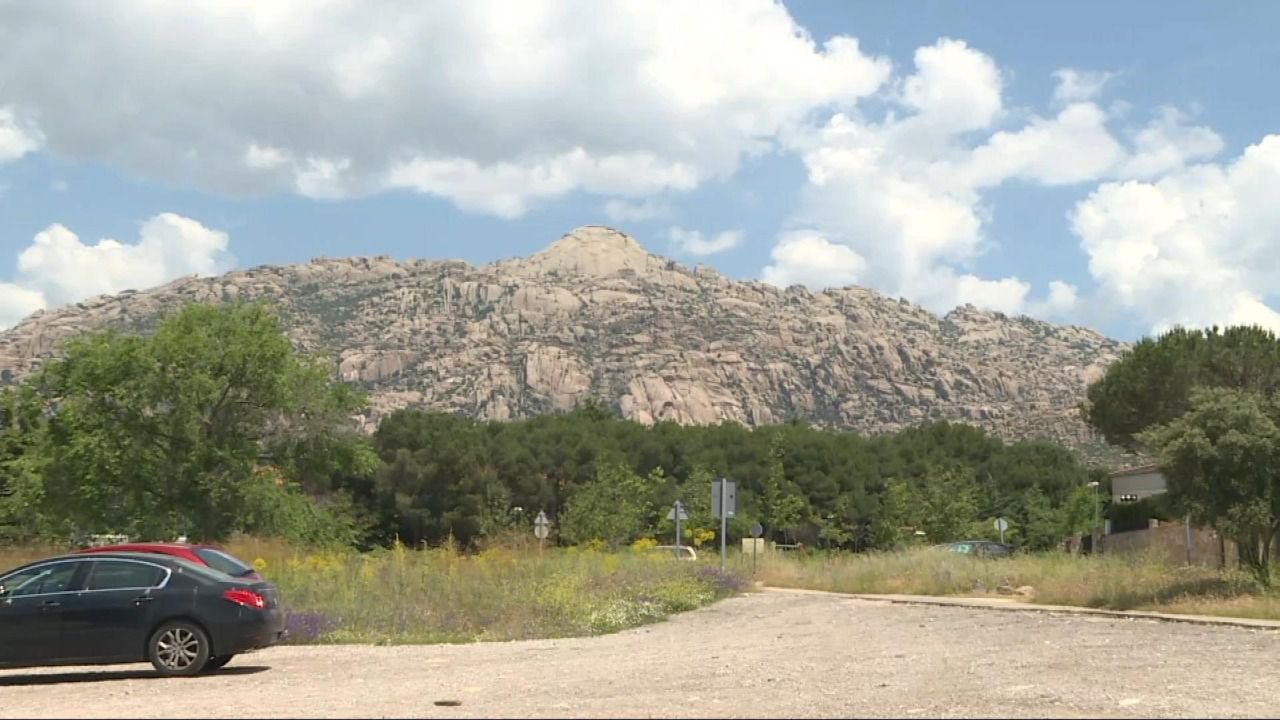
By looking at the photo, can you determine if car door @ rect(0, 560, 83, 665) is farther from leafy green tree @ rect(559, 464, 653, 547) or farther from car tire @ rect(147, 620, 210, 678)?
leafy green tree @ rect(559, 464, 653, 547)

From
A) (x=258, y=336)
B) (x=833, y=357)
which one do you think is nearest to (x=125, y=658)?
(x=258, y=336)

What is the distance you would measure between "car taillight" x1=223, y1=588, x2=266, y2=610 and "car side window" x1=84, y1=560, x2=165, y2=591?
0.83 m

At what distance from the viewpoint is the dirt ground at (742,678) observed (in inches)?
415

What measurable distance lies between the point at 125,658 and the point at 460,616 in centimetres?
722

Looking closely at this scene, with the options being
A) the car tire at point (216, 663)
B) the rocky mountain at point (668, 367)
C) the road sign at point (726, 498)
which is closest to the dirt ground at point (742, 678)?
the car tire at point (216, 663)

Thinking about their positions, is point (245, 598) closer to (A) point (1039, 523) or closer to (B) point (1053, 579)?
(B) point (1053, 579)

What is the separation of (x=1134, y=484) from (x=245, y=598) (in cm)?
6013

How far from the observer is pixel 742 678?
13.1m

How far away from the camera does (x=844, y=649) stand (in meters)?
17.2

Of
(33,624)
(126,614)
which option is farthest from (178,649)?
(33,624)

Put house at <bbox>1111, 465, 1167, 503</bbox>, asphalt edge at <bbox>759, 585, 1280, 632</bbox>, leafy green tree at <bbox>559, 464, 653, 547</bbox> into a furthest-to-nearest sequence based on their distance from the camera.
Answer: house at <bbox>1111, 465, 1167, 503</bbox> → leafy green tree at <bbox>559, 464, 653, 547</bbox> → asphalt edge at <bbox>759, 585, 1280, 632</bbox>

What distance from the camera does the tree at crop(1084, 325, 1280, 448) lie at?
4734 centimetres

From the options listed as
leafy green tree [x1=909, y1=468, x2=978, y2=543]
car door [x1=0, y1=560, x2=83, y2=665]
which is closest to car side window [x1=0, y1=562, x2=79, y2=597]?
car door [x1=0, y1=560, x2=83, y2=665]

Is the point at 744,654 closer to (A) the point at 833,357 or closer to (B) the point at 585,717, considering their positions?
(B) the point at 585,717
